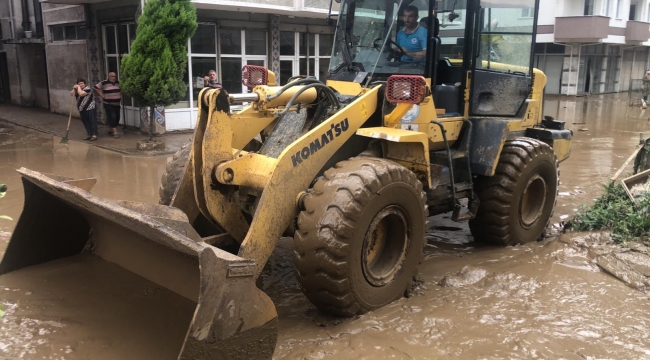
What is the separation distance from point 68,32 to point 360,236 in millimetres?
16026

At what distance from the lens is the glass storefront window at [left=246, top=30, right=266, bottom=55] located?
1544cm

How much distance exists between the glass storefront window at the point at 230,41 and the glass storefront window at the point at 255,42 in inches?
13.2

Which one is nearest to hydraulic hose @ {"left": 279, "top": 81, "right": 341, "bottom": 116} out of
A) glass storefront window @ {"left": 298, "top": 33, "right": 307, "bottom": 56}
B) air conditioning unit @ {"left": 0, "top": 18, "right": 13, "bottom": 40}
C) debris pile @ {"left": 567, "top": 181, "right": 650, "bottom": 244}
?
debris pile @ {"left": 567, "top": 181, "right": 650, "bottom": 244}

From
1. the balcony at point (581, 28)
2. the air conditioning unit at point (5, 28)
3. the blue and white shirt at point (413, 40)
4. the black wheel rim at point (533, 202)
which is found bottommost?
the black wheel rim at point (533, 202)

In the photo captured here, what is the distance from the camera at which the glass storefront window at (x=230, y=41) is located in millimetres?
14789

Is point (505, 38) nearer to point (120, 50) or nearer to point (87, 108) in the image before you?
point (87, 108)

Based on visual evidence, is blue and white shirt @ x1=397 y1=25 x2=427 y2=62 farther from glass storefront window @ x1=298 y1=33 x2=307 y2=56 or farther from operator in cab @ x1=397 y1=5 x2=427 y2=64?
glass storefront window @ x1=298 y1=33 x2=307 y2=56

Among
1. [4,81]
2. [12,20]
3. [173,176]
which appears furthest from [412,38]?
[4,81]

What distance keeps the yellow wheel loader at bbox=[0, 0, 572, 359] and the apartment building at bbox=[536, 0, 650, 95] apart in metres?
24.9

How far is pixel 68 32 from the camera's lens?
1700 centimetres

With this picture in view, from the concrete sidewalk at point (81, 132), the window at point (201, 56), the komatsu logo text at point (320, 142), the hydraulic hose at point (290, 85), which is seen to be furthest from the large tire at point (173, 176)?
the window at point (201, 56)

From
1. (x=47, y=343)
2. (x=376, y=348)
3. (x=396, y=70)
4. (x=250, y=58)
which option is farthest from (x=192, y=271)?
(x=250, y=58)

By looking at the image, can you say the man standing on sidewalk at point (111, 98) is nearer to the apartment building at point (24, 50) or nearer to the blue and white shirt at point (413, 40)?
the apartment building at point (24, 50)

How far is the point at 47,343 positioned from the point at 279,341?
4.89 feet
